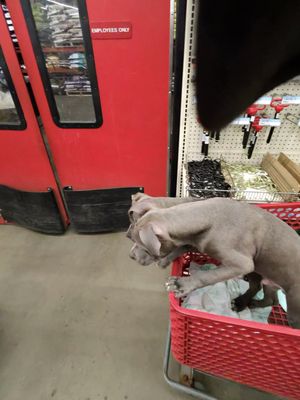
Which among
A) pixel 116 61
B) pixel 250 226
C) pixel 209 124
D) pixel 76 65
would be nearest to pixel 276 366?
pixel 250 226

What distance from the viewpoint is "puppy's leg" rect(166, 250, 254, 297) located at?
702 millimetres

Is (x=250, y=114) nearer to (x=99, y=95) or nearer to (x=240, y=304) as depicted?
(x=99, y=95)

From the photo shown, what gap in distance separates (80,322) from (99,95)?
1.37m

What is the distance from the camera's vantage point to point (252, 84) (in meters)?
0.35

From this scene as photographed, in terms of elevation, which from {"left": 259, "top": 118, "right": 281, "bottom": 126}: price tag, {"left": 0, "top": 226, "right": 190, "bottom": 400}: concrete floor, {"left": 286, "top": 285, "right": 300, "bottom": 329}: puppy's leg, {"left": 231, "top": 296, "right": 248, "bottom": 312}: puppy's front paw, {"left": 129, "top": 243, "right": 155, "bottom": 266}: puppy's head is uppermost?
{"left": 259, "top": 118, "right": 281, "bottom": 126}: price tag

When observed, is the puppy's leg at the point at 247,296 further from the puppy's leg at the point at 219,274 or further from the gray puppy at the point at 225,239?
the puppy's leg at the point at 219,274

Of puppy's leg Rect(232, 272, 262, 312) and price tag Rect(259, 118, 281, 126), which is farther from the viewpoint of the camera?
price tag Rect(259, 118, 281, 126)

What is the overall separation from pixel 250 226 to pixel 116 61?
1.18 m

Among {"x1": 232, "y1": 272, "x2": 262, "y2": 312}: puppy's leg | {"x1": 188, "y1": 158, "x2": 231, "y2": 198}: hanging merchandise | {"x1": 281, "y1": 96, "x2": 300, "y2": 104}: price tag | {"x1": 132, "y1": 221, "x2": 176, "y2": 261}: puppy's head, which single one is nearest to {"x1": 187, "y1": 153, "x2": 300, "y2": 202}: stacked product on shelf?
{"x1": 188, "y1": 158, "x2": 231, "y2": 198}: hanging merchandise

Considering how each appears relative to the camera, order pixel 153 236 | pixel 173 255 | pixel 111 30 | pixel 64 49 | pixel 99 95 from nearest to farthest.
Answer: pixel 153 236, pixel 173 255, pixel 111 30, pixel 64 49, pixel 99 95

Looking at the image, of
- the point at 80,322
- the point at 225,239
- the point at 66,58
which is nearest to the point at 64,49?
the point at 66,58

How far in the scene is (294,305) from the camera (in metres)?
0.79

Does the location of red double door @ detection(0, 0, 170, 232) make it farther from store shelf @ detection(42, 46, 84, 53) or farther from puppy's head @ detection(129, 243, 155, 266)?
puppy's head @ detection(129, 243, 155, 266)

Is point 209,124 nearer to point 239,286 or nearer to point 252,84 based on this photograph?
point 252,84
